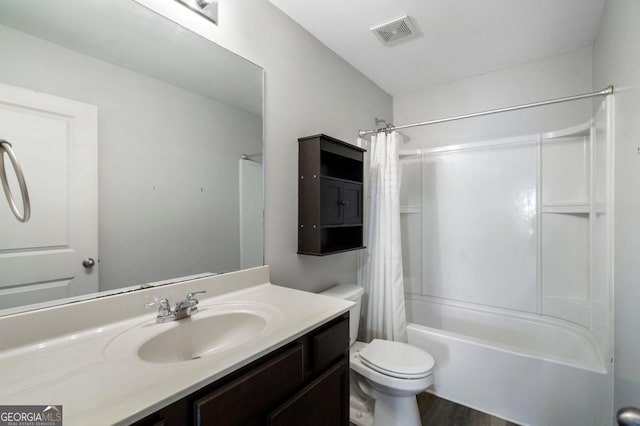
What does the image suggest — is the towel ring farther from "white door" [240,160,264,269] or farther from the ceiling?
the ceiling

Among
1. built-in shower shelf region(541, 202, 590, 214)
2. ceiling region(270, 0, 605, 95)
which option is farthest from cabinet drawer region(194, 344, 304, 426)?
built-in shower shelf region(541, 202, 590, 214)

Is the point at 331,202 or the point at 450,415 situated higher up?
the point at 331,202

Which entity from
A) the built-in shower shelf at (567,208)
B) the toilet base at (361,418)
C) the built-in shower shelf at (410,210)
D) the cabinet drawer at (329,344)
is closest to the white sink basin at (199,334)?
the cabinet drawer at (329,344)

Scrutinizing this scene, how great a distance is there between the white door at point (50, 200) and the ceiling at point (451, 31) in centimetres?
125

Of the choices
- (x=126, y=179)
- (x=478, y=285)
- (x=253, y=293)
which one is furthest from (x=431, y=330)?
(x=126, y=179)

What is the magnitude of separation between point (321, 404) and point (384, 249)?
4.09ft

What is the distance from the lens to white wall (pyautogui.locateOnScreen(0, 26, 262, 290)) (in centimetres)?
87

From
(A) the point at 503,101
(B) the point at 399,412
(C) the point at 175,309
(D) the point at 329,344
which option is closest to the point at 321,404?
(D) the point at 329,344

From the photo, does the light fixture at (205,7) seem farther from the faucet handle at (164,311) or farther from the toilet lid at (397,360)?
the toilet lid at (397,360)

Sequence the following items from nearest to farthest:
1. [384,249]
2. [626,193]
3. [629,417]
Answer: [629,417] → [626,193] → [384,249]

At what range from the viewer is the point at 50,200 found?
85 centimetres

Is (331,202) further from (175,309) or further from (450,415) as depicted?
(450,415)

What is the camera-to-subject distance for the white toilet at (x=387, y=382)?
1402 mm

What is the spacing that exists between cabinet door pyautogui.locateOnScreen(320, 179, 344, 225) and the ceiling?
3.20ft
